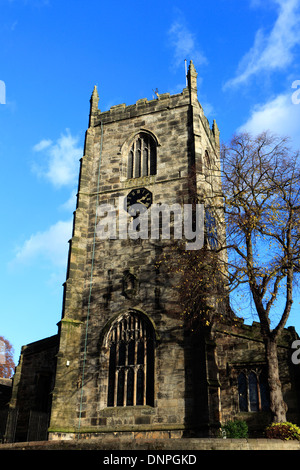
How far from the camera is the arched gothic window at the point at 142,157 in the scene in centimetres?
2269

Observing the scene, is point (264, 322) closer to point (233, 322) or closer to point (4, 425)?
point (233, 322)

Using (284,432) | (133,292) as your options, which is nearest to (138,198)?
(133,292)

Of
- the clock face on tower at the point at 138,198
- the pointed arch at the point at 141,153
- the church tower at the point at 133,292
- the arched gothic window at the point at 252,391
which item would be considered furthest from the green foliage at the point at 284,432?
the pointed arch at the point at 141,153

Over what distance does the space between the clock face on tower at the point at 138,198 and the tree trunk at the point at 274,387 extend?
30.9ft

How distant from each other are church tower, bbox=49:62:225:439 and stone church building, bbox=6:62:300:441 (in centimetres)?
4

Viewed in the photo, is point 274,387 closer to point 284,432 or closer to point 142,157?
point 284,432

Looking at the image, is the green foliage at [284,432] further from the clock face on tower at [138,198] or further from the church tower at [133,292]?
the clock face on tower at [138,198]

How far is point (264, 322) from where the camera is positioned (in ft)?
46.2

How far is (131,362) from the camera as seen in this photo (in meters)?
18.3

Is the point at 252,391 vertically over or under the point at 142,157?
under

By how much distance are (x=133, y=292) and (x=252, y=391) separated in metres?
6.10
